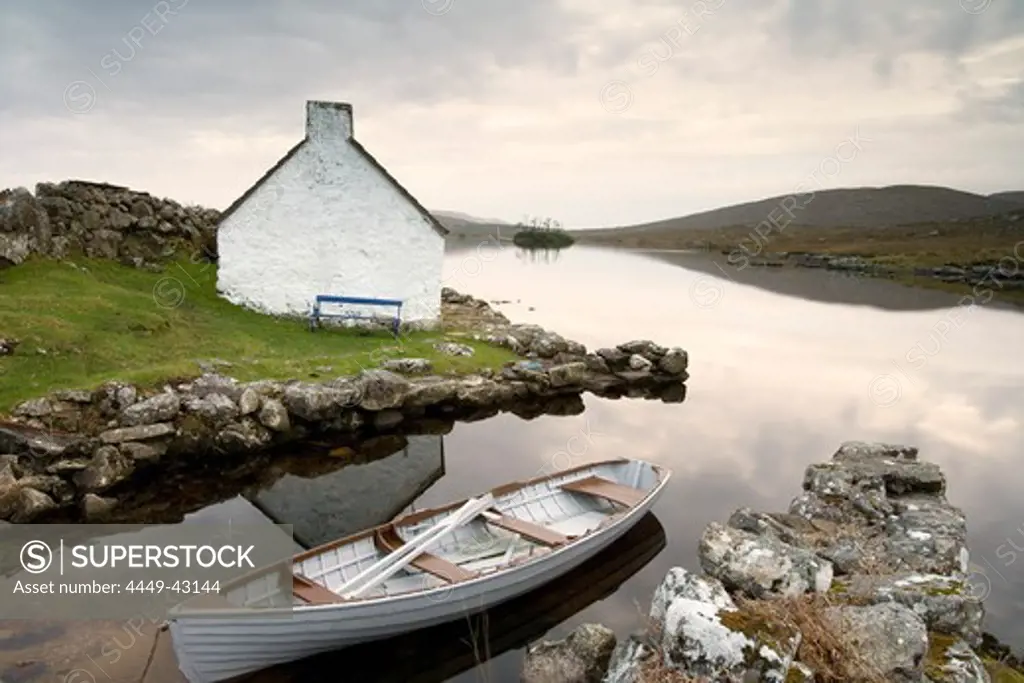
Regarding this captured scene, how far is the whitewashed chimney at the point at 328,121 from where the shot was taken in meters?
23.5

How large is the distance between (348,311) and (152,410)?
31.3ft

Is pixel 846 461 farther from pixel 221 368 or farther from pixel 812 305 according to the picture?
pixel 812 305

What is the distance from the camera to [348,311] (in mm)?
24156

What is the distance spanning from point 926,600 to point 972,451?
14.2 meters

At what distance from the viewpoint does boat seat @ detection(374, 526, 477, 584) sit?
10.1 metres

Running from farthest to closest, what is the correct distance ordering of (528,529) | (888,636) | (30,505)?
1. (30,505)
2. (528,529)
3. (888,636)

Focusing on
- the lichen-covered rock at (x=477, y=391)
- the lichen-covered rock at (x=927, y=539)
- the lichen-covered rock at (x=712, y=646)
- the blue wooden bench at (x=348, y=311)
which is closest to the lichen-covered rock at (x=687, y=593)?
the lichen-covered rock at (x=712, y=646)

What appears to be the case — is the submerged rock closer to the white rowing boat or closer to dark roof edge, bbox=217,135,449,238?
the white rowing boat

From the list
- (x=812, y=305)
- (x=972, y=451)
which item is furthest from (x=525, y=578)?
(x=812, y=305)

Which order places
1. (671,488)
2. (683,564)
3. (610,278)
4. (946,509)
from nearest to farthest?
(946,509) < (683,564) < (671,488) < (610,278)

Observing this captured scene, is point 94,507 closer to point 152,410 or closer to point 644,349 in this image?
point 152,410

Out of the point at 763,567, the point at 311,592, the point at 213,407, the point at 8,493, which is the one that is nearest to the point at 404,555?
the point at 311,592

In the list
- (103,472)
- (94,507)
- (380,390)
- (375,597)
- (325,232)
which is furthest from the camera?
(325,232)

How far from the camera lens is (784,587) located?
806 centimetres
